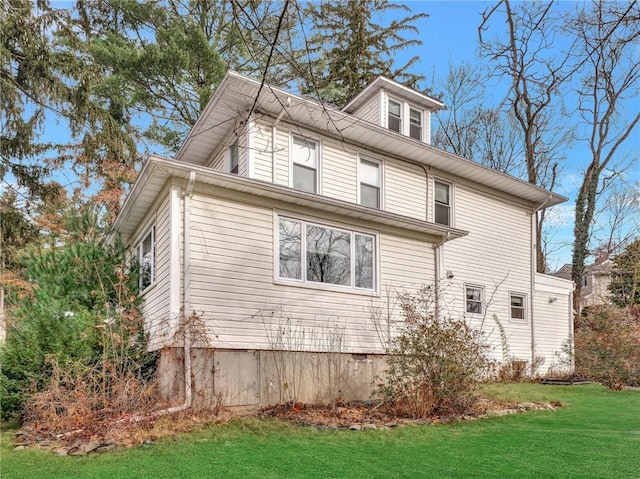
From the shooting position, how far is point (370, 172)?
456 inches

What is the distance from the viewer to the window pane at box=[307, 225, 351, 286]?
8.61 m

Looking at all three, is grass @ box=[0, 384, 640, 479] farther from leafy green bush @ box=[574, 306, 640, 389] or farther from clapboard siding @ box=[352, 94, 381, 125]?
clapboard siding @ box=[352, 94, 381, 125]

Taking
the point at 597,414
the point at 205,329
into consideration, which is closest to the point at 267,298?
the point at 205,329

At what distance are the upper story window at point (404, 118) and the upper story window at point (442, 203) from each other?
4.98 ft

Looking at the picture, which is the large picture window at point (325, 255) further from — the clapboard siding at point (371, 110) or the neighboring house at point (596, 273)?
the neighboring house at point (596, 273)

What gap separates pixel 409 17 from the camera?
19.1m

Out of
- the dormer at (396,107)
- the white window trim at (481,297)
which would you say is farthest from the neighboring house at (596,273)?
the dormer at (396,107)

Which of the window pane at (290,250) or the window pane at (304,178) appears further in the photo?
the window pane at (304,178)

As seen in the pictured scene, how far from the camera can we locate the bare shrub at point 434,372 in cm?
728

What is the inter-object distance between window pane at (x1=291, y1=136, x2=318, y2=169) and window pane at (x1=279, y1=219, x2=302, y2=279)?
2.49 metres

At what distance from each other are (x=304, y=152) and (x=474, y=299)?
6246 mm

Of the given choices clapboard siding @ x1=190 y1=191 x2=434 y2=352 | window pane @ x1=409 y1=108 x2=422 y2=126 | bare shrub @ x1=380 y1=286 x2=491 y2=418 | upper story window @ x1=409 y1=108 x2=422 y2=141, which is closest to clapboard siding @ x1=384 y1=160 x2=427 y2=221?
upper story window @ x1=409 y1=108 x2=422 y2=141

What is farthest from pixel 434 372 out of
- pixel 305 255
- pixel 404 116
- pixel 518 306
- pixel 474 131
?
pixel 474 131

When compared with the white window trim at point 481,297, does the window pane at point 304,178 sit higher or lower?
higher
